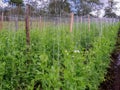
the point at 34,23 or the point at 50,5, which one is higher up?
the point at 50,5

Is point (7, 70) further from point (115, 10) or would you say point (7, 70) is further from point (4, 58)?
point (115, 10)

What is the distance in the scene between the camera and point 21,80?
4.50m

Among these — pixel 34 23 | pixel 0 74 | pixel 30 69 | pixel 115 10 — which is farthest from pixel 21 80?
pixel 115 10

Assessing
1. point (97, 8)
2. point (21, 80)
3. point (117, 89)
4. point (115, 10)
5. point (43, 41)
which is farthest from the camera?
point (115, 10)

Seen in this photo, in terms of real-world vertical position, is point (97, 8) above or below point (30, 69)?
above

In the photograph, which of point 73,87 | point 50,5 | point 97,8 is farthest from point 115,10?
point 73,87

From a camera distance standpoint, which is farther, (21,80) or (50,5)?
(50,5)

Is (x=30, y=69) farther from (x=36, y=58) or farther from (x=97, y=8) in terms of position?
(x=97, y=8)

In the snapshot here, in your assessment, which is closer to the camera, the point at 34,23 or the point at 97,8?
the point at 34,23

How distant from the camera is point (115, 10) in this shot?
46.0 m

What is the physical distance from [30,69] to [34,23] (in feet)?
29.3

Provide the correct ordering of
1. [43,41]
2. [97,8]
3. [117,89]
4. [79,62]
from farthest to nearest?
[97,8]
[117,89]
[43,41]
[79,62]

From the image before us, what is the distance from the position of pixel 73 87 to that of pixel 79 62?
1.89 ft

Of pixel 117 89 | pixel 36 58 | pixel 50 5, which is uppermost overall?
pixel 50 5
